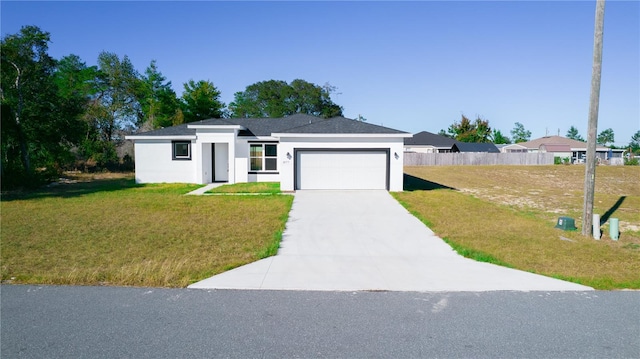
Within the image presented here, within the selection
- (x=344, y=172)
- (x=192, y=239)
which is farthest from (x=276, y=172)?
(x=192, y=239)

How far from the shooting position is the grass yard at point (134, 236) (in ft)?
22.1

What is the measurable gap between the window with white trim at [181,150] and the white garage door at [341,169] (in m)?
7.19

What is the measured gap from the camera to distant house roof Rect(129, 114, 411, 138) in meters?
18.9

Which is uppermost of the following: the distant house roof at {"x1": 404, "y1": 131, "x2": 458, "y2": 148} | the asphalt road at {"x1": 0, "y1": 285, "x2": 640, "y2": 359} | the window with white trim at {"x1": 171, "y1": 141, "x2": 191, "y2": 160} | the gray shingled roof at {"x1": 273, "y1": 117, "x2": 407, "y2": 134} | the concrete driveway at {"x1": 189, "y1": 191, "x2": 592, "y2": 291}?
the distant house roof at {"x1": 404, "y1": 131, "x2": 458, "y2": 148}

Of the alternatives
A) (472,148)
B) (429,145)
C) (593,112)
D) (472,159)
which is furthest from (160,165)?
(472,148)

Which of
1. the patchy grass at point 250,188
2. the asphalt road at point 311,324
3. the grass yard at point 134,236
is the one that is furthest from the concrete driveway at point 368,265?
the patchy grass at point 250,188

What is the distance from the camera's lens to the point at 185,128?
2331cm

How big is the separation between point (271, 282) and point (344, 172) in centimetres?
1274

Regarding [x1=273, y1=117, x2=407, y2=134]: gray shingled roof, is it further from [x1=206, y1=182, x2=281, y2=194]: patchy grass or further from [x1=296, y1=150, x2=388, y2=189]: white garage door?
[x1=206, y1=182, x2=281, y2=194]: patchy grass

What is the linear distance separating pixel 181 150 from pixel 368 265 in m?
17.4

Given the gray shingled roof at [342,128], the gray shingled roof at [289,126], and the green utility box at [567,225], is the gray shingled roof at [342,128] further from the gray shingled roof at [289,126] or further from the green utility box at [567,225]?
the green utility box at [567,225]

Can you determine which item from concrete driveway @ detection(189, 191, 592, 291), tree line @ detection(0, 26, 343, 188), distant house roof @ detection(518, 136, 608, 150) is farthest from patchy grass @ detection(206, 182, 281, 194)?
distant house roof @ detection(518, 136, 608, 150)

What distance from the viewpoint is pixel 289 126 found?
2431 cm

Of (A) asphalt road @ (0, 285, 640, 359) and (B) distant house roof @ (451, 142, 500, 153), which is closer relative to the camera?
(A) asphalt road @ (0, 285, 640, 359)
